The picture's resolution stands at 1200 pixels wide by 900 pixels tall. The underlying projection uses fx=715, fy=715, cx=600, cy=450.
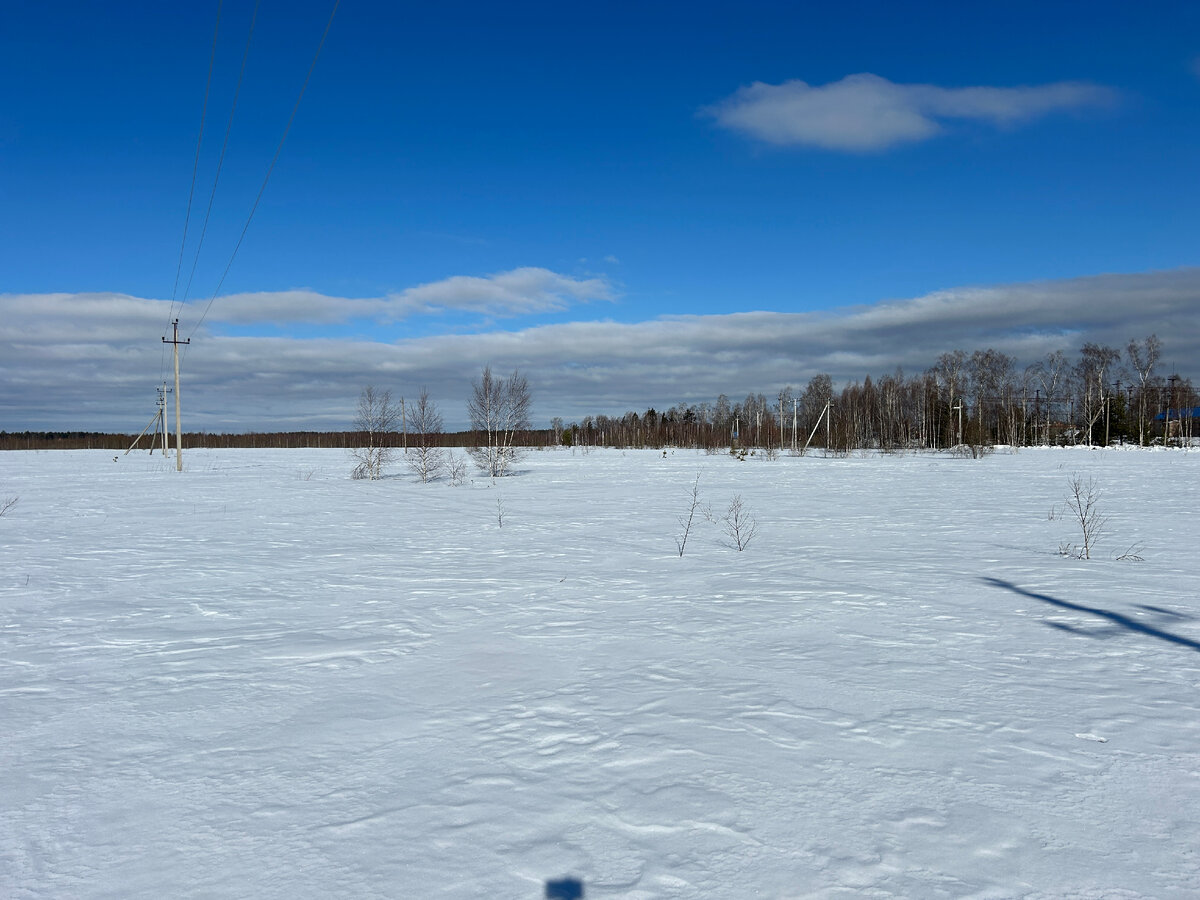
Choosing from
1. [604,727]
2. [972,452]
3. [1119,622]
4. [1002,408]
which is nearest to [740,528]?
[1119,622]

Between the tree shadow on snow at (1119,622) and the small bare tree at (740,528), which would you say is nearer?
the tree shadow on snow at (1119,622)

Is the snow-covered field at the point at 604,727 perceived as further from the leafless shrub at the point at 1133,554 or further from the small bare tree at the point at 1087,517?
the small bare tree at the point at 1087,517

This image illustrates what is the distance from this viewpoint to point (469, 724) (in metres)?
3.86

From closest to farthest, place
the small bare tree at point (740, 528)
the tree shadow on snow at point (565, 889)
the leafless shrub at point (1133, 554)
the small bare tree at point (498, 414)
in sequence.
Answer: the tree shadow on snow at point (565, 889)
the leafless shrub at point (1133, 554)
the small bare tree at point (740, 528)
the small bare tree at point (498, 414)

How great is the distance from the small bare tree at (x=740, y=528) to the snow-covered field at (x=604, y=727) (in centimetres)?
162

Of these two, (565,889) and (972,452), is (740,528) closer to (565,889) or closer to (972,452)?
(565,889)

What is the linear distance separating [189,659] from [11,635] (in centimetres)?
195

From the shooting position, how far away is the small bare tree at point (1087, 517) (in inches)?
361

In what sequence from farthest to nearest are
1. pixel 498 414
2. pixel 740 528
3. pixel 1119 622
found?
pixel 498 414 → pixel 740 528 → pixel 1119 622

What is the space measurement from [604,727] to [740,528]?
339 inches

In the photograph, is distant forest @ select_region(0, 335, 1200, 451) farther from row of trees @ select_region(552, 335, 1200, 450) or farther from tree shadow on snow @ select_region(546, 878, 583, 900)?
tree shadow on snow @ select_region(546, 878, 583, 900)

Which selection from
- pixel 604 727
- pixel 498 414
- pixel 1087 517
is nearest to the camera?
pixel 604 727

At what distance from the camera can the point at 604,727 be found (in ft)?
12.5

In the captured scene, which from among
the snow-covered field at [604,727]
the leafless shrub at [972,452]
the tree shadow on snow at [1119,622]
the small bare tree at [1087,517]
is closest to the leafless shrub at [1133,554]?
the small bare tree at [1087,517]
